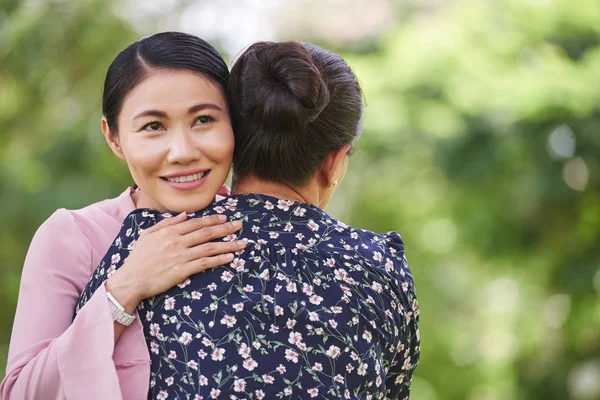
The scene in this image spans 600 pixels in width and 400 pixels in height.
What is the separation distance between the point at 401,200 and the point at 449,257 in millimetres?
742

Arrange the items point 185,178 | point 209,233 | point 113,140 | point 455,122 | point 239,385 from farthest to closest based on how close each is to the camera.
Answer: point 455,122, point 113,140, point 185,178, point 209,233, point 239,385

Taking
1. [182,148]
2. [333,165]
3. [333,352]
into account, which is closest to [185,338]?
[333,352]

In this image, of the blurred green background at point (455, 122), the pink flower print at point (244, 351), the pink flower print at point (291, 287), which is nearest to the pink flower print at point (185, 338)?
the pink flower print at point (244, 351)

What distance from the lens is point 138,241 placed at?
5.77 feet

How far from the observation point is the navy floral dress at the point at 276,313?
164cm

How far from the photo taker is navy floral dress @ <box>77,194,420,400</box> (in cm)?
164

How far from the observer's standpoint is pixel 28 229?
Answer: 6.06 metres

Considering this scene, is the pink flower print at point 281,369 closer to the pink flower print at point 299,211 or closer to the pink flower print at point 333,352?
the pink flower print at point 333,352

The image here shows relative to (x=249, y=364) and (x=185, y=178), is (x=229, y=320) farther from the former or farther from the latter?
(x=185, y=178)

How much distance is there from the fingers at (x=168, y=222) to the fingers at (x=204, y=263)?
12 cm

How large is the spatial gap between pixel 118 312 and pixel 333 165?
0.58 m

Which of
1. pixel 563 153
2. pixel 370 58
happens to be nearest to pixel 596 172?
pixel 563 153

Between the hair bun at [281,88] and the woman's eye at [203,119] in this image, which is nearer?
the hair bun at [281,88]

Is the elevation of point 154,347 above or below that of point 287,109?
below
